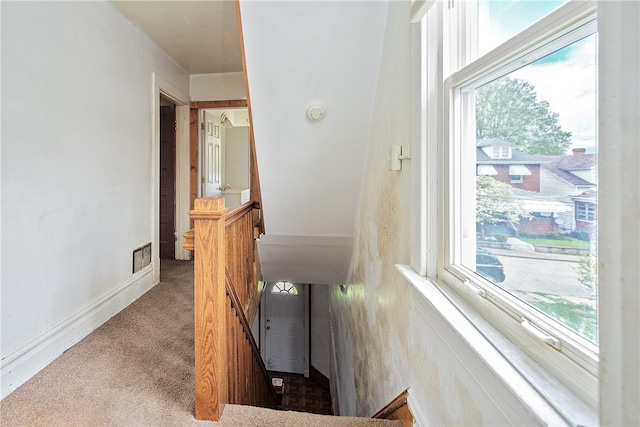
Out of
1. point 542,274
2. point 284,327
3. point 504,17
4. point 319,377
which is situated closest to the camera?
point 542,274

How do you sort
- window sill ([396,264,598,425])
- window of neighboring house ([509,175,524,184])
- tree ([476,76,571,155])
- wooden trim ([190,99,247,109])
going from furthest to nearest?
wooden trim ([190,99,247,109]), window of neighboring house ([509,175,524,184]), tree ([476,76,571,155]), window sill ([396,264,598,425])

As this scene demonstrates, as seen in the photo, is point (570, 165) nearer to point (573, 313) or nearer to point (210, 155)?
point (573, 313)

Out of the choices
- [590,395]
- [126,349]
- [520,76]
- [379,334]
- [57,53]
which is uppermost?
[57,53]

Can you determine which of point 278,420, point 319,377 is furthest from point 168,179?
point 319,377

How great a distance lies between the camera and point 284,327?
5.54m

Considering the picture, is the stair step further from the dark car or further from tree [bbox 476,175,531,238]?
tree [bbox 476,175,531,238]

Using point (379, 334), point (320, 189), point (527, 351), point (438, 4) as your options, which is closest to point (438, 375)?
point (527, 351)

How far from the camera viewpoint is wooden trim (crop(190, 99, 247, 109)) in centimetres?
361

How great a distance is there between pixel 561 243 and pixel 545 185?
13cm

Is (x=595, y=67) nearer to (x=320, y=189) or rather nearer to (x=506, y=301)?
(x=506, y=301)

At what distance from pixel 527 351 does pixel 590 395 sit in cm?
14

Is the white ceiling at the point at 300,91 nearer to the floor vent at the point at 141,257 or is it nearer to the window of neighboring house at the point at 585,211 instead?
the floor vent at the point at 141,257

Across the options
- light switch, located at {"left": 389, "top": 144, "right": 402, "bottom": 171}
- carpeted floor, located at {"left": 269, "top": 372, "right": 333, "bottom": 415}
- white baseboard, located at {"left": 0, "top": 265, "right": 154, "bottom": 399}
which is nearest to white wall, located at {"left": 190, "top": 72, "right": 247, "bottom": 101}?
white baseboard, located at {"left": 0, "top": 265, "right": 154, "bottom": 399}

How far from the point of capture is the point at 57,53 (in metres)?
1.79
